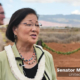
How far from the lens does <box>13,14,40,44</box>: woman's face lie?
84cm

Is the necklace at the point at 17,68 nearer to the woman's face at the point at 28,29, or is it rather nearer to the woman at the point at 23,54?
the woman at the point at 23,54

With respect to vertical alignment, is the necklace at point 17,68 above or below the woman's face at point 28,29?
below

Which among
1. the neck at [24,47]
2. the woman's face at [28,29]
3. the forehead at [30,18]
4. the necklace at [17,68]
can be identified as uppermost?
the forehead at [30,18]

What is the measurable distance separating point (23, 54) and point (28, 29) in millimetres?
161

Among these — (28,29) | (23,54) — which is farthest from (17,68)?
(28,29)

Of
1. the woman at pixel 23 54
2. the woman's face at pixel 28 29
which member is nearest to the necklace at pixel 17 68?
the woman at pixel 23 54

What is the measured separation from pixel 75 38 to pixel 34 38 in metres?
10.4

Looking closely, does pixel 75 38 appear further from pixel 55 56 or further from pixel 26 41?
pixel 26 41

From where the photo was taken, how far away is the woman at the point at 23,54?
2.72 ft

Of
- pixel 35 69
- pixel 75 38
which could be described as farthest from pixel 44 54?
pixel 75 38

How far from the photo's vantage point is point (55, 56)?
820 centimetres

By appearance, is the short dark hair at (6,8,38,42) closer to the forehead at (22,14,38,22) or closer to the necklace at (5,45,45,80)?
the forehead at (22,14,38,22)

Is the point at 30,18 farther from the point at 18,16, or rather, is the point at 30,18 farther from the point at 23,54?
the point at 23,54

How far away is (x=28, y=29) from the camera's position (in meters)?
0.84
